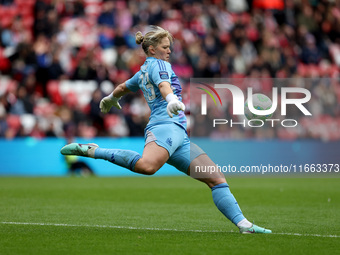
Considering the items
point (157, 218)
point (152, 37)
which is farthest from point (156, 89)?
point (157, 218)

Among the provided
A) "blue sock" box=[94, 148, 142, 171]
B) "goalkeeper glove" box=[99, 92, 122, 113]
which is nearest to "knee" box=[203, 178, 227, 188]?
"blue sock" box=[94, 148, 142, 171]

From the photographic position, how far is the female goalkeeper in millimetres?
7219

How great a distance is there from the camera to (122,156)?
730 cm

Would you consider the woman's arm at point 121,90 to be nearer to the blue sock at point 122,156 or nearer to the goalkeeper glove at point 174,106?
the blue sock at point 122,156

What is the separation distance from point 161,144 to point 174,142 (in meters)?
0.16

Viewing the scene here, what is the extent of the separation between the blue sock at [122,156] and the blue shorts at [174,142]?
0.23m

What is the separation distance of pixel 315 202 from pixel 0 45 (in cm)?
1233

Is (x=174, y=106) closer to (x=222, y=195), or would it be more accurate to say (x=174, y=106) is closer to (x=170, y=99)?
(x=170, y=99)

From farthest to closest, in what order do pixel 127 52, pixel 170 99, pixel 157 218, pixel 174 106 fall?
pixel 127 52 → pixel 157 218 → pixel 170 99 → pixel 174 106

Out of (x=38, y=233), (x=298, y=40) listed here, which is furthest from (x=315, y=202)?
(x=298, y=40)

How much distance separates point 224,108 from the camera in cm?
1449

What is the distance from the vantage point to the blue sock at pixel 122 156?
23.7ft

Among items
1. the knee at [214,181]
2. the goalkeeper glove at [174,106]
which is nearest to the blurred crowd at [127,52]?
the knee at [214,181]

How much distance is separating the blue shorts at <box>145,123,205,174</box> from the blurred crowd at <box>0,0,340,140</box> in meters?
10.7
